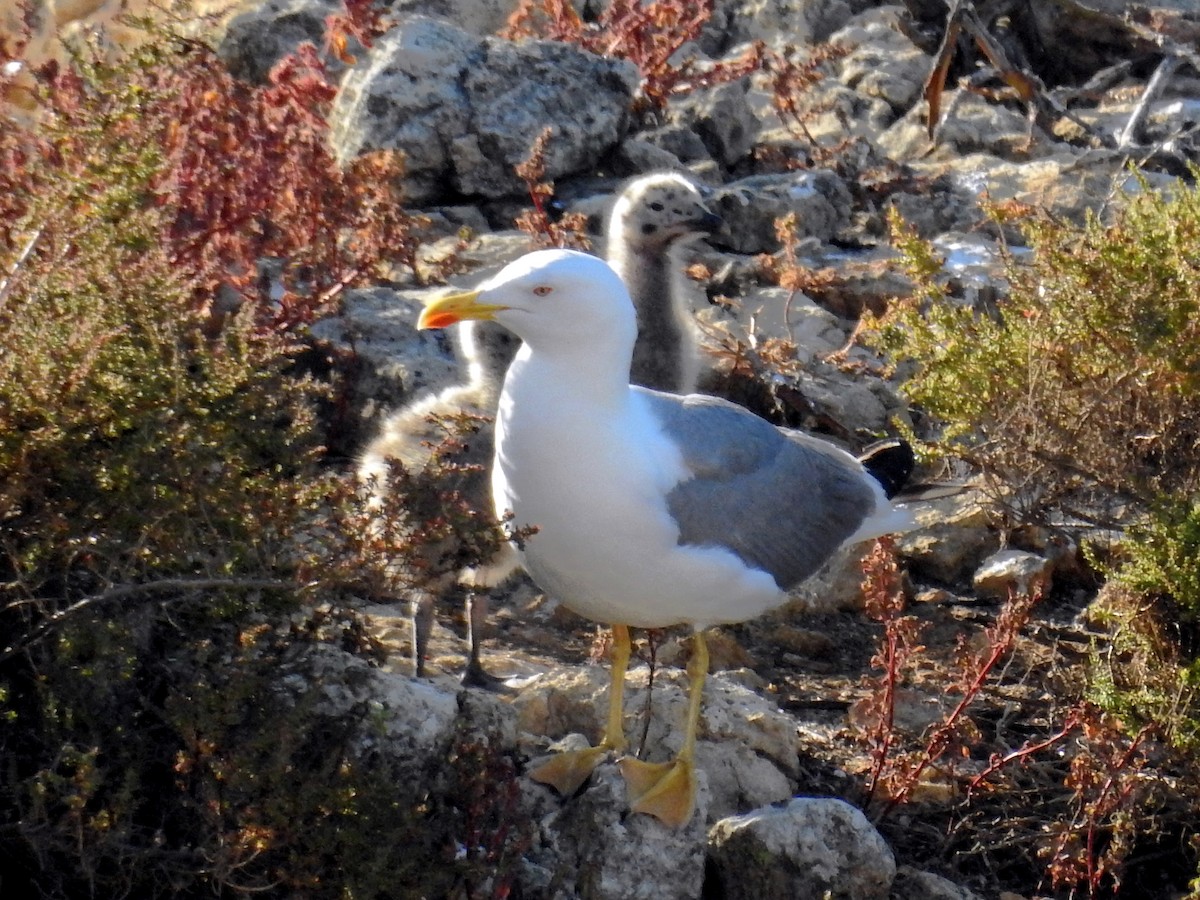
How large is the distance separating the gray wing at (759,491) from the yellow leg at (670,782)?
1.63ft

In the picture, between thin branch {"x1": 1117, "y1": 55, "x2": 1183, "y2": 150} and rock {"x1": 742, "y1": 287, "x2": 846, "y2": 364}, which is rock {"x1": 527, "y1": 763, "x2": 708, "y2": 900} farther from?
thin branch {"x1": 1117, "y1": 55, "x2": 1183, "y2": 150}

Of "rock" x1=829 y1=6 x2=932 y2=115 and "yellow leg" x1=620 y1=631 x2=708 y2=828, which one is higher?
"rock" x1=829 y1=6 x2=932 y2=115

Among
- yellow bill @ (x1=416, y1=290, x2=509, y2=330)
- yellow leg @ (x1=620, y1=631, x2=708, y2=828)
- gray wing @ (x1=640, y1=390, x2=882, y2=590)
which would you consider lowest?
yellow leg @ (x1=620, y1=631, x2=708, y2=828)

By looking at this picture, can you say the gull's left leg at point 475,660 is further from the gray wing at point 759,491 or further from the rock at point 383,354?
the rock at point 383,354

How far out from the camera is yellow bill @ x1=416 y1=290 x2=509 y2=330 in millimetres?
4684

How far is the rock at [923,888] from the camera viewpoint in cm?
488

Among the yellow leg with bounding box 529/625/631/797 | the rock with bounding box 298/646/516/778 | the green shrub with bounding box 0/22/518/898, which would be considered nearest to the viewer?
the green shrub with bounding box 0/22/518/898

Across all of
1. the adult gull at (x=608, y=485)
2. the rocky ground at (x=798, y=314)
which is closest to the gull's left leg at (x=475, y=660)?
the rocky ground at (x=798, y=314)

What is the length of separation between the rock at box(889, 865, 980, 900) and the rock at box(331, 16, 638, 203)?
477 cm

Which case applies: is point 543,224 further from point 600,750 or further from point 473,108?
point 600,750

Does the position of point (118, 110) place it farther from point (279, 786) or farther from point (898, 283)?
point (898, 283)

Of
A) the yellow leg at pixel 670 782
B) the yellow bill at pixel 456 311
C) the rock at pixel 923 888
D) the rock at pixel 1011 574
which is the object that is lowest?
the rock at pixel 923 888

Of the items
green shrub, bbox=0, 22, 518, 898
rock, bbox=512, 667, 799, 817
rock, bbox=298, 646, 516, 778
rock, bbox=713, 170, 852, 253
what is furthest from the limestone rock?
green shrub, bbox=0, 22, 518, 898

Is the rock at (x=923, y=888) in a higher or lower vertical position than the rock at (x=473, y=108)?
lower
